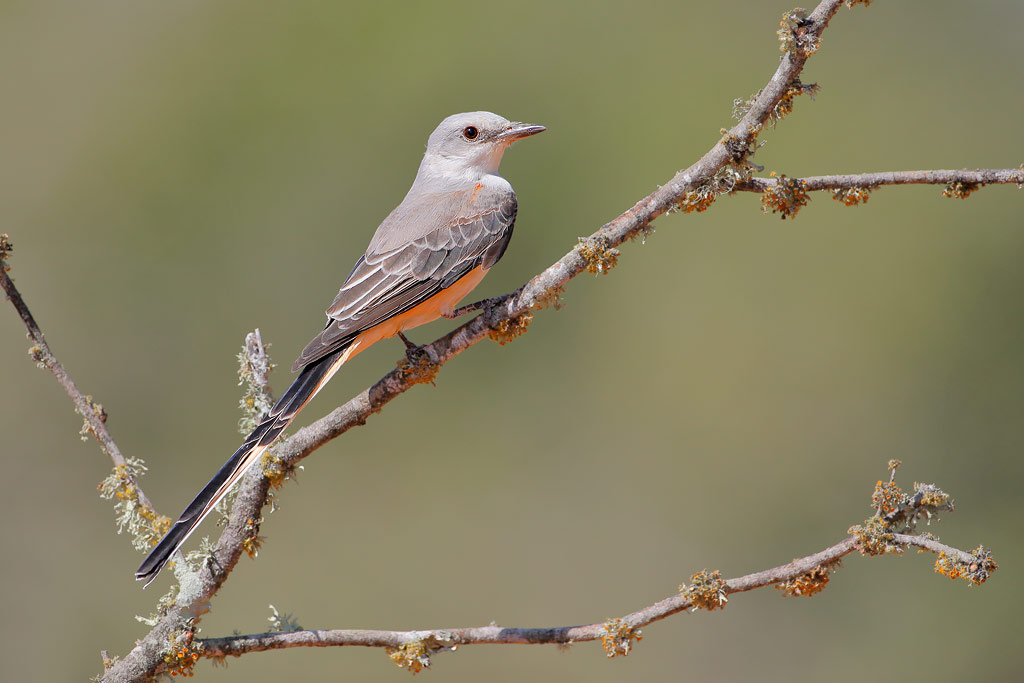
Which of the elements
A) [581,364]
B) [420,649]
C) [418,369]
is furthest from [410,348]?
[581,364]

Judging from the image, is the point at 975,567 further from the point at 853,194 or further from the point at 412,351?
the point at 412,351

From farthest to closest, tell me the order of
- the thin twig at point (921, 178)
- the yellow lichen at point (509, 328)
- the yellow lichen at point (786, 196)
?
the yellow lichen at point (509, 328) < the yellow lichen at point (786, 196) < the thin twig at point (921, 178)

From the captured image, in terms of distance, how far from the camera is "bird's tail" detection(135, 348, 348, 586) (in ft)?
13.0

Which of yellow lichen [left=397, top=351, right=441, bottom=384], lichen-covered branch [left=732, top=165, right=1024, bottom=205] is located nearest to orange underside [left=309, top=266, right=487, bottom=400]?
yellow lichen [left=397, top=351, right=441, bottom=384]

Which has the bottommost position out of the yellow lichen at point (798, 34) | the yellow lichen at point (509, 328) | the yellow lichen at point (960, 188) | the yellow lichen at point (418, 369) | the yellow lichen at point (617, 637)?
the yellow lichen at point (617, 637)

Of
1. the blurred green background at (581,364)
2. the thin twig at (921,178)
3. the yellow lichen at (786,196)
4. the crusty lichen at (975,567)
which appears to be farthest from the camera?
the blurred green background at (581,364)

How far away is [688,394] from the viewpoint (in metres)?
13.0

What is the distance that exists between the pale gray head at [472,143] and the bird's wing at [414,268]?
0.61 metres

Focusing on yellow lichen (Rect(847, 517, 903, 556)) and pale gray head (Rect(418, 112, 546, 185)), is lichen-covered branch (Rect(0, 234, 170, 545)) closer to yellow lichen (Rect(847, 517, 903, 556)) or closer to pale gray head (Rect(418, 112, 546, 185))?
yellow lichen (Rect(847, 517, 903, 556))

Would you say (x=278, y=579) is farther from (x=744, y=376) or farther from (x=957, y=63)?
(x=957, y=63)

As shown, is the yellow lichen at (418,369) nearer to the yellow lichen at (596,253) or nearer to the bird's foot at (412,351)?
the bird's foot at (412,351)

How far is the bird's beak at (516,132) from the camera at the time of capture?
6566mm

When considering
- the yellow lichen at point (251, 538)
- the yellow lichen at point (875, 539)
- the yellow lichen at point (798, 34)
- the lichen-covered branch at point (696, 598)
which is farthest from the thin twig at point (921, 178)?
the yellow lichen at point (251, 538)

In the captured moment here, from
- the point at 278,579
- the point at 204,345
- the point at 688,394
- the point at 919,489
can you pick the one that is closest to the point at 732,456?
the point at 688,394
